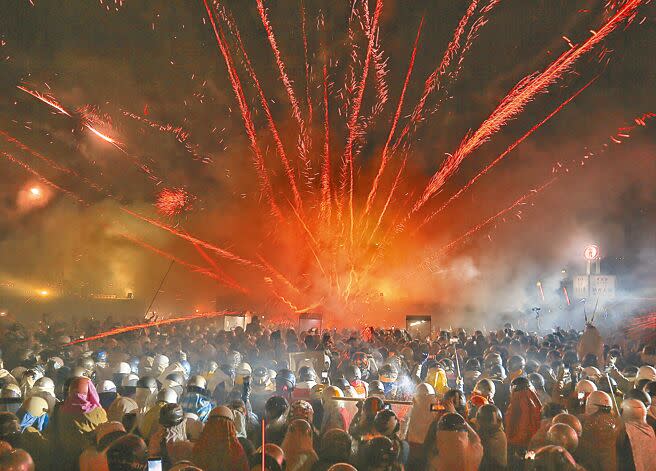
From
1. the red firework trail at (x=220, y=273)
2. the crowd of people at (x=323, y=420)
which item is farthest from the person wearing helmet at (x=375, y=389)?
the red firework trail at (x=220, y=273)

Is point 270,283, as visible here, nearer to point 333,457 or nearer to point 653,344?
point 653,344

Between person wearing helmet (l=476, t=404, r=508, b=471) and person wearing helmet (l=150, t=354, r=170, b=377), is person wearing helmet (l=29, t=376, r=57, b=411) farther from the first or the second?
person wearing helmet (l=476, t=404, r=508, b=471)

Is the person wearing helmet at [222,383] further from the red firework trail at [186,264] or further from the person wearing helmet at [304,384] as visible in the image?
the red firework trail at [186,264]

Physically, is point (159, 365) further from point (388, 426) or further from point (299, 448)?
point (388, 426)

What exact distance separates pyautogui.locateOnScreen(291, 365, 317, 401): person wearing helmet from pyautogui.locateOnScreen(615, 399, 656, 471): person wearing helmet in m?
3.80

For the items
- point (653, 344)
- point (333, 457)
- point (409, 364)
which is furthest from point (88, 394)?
point (653, 344)

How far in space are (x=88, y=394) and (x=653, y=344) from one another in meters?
10.7

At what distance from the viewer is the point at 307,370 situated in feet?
27.7

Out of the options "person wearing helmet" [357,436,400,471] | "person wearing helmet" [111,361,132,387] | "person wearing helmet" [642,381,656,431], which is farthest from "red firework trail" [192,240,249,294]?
"person wearing helmet" [357,436,400,471]

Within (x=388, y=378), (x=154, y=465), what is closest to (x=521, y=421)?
(x=388, y=378)

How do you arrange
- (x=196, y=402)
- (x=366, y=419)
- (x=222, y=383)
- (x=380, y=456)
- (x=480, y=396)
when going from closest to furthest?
(x=380, y=456), (x=366, y=419), (x=196, y=402), (x=480, y=396), (x=222, y=383)

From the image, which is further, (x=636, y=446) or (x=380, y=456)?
(x=636, y=446)

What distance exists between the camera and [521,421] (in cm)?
587

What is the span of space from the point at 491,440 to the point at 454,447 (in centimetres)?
80
